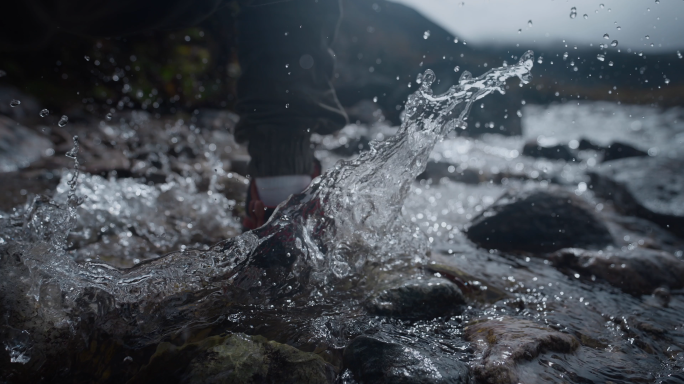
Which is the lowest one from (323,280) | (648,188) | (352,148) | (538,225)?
(323,280)

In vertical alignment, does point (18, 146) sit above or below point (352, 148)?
below

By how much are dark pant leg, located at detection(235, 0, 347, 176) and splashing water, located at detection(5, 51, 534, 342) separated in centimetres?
28

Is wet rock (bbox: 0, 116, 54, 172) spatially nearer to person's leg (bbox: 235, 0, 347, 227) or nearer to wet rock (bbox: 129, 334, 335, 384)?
person's leg (bbox: 235, 0, 347, 227)

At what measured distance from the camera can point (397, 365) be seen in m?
1.08

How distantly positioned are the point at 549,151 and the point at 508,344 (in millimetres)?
5445

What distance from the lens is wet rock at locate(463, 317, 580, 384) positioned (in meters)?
1.10

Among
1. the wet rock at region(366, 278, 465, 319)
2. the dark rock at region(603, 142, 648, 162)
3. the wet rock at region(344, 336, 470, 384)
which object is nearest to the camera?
the wet rock at region(344, 336, 470, 384)

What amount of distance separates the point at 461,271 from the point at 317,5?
1356mm

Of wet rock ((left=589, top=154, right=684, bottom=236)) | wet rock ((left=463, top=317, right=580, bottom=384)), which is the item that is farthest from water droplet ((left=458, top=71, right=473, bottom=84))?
wet rock ((left=589, top=154, right=684, bottom=236))

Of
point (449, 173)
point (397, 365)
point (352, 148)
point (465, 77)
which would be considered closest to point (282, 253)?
point (397, 365)

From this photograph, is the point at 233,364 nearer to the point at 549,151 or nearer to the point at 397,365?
the point at 397,365

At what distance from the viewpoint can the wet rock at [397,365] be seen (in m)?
1.04

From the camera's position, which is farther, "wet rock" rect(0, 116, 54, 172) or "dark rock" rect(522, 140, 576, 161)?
"dark rock" rect(522, 140, 576, 161)

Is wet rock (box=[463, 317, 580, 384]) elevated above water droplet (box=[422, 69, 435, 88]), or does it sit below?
below
